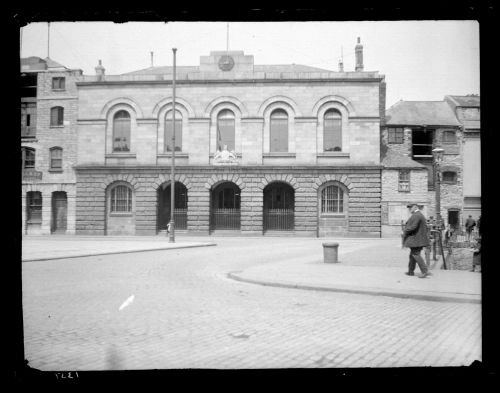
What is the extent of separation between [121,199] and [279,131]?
12.0 m

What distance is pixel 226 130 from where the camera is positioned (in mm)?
30906

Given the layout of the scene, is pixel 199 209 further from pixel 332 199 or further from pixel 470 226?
pixel 470 226

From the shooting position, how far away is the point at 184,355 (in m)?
4.47

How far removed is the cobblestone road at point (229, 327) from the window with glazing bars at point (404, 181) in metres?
21.0

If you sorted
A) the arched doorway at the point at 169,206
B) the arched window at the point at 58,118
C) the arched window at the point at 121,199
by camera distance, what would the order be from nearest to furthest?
the arched window at the point at 58,118 < the arched window at the point at 121,199 < the arched doorway at the point at 169,206

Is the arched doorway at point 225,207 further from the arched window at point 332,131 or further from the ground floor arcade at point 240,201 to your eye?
the arched window at point 332,131

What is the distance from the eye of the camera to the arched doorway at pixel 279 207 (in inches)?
1203

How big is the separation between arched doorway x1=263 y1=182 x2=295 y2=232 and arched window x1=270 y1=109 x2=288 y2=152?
8.47 feet

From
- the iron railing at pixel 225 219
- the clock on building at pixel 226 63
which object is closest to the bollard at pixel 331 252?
the iron railing at pixel 225 219

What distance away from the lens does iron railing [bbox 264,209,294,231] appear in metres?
30.5

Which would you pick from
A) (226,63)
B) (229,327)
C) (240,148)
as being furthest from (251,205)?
(229,327)
